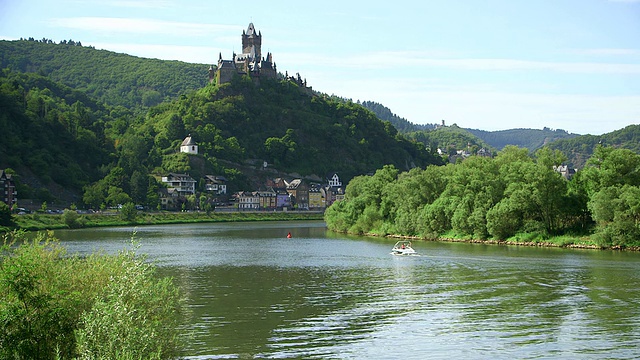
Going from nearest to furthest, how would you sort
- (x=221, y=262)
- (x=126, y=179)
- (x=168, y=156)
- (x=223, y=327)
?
(x=223, y=327)
(x=221, y=262)
(x=126, y=179)
(x=168, y=156)

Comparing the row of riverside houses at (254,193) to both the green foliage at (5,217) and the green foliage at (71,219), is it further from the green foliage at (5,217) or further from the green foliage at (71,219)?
the green foliage at (5,217)

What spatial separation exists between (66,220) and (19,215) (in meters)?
7.39

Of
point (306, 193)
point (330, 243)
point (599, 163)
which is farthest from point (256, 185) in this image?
point (599, 163)

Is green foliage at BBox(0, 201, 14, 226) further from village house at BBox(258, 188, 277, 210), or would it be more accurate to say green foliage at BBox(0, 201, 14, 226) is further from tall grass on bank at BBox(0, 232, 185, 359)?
village house at BBox(258, 188, 277, 210)

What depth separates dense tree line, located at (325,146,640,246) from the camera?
6931cm

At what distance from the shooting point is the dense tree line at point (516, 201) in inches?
2729

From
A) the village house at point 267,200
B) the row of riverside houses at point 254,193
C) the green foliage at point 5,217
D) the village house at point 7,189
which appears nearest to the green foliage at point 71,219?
the village house at point 7,189

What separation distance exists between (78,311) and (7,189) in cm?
11564

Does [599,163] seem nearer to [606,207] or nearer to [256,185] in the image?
[606,207]

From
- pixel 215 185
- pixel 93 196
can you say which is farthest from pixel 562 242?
pixel 215 185

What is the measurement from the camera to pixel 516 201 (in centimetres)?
7700

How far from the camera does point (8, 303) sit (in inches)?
866

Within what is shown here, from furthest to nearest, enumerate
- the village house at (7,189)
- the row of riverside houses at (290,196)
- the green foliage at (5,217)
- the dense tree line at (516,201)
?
the row of riverside houses at (290,196), the village house at (7,189), the green foliage at (5,217), the dense tree line at (516,201)

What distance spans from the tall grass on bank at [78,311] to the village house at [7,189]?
111548mm
